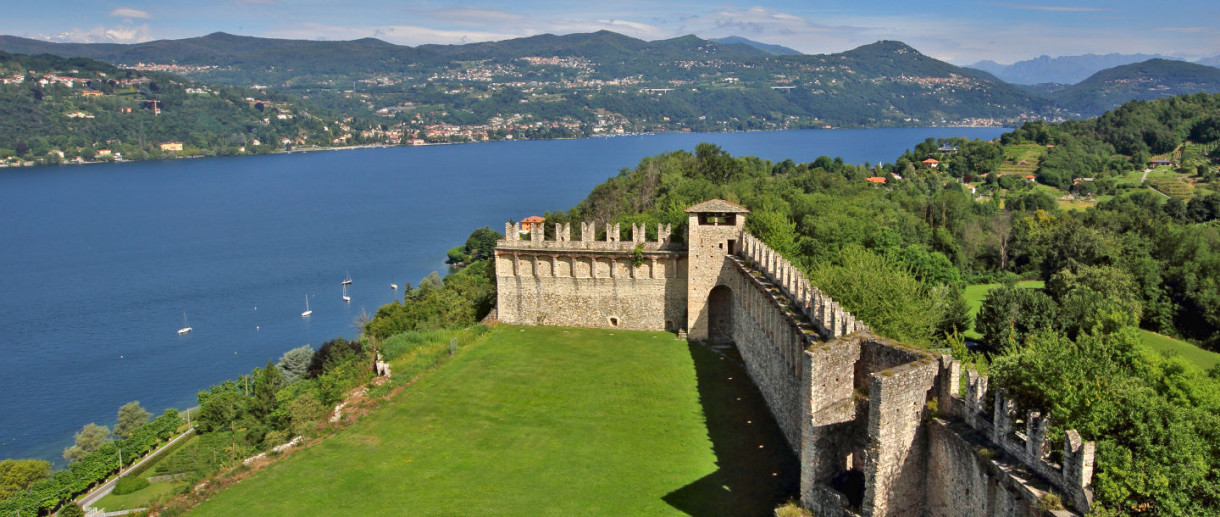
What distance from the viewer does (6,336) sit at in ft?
236

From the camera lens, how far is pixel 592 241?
127ft

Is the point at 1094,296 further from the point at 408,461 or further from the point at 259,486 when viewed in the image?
the point at 259,486

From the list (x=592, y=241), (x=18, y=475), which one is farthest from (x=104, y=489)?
(x=592, y=241)

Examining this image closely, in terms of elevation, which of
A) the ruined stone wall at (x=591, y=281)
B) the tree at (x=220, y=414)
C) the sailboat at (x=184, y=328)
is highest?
the ruined stone wall at (x=591, y=281)

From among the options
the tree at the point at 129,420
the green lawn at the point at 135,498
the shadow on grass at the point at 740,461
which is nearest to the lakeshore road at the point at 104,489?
the green lawn at the point at 135,498

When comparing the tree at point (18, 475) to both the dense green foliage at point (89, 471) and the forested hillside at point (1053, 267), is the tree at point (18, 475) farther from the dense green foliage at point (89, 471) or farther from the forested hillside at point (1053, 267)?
the forested hillside at point (1053, 267)

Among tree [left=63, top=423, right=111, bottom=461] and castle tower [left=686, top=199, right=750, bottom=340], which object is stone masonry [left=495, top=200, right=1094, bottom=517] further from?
tree [left=63, top=423, right=111, bottom=461]

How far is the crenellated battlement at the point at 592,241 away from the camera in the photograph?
124 feet

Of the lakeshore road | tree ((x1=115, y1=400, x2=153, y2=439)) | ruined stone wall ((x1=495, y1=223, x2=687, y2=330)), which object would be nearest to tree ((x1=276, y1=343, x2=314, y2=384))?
tree ((x1=115, y1=400, x2=153, y2=439))

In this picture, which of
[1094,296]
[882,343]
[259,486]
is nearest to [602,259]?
[259,486]

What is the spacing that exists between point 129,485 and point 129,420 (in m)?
11.4

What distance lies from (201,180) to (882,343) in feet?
668

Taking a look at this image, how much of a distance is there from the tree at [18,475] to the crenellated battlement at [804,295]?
116ft

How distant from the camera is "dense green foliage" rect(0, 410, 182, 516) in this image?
1391 inches
